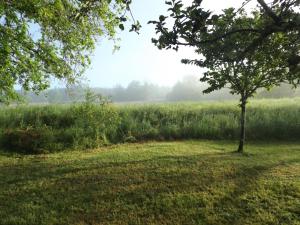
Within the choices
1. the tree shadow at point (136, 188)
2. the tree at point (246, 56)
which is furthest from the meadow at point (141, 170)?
the tree at point (246, 56)

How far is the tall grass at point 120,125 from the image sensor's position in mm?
11844

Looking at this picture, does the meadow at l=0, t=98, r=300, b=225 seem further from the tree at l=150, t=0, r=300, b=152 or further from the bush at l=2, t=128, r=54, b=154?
the tree at l=150, t=0, r=300, b=152

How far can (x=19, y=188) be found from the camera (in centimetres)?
751

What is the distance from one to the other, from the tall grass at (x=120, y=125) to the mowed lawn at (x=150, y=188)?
1.51 meters

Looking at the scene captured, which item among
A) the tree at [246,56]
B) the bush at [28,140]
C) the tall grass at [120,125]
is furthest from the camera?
the tall grass at [120,125]

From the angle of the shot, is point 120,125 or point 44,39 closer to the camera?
point 44,39

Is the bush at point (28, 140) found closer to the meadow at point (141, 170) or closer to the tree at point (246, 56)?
the meadow at point (141, 170)

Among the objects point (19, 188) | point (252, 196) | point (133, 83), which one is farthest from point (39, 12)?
point (133, 83)

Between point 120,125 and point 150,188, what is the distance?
7.31 meters

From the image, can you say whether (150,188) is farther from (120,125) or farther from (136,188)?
(120,125)

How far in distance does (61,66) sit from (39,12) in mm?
2079

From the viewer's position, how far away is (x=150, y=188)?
746 cm

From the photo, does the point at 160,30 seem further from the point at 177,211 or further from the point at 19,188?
the point at 19,188

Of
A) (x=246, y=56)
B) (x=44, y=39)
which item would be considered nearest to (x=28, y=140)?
→ (x=44, y=39)
